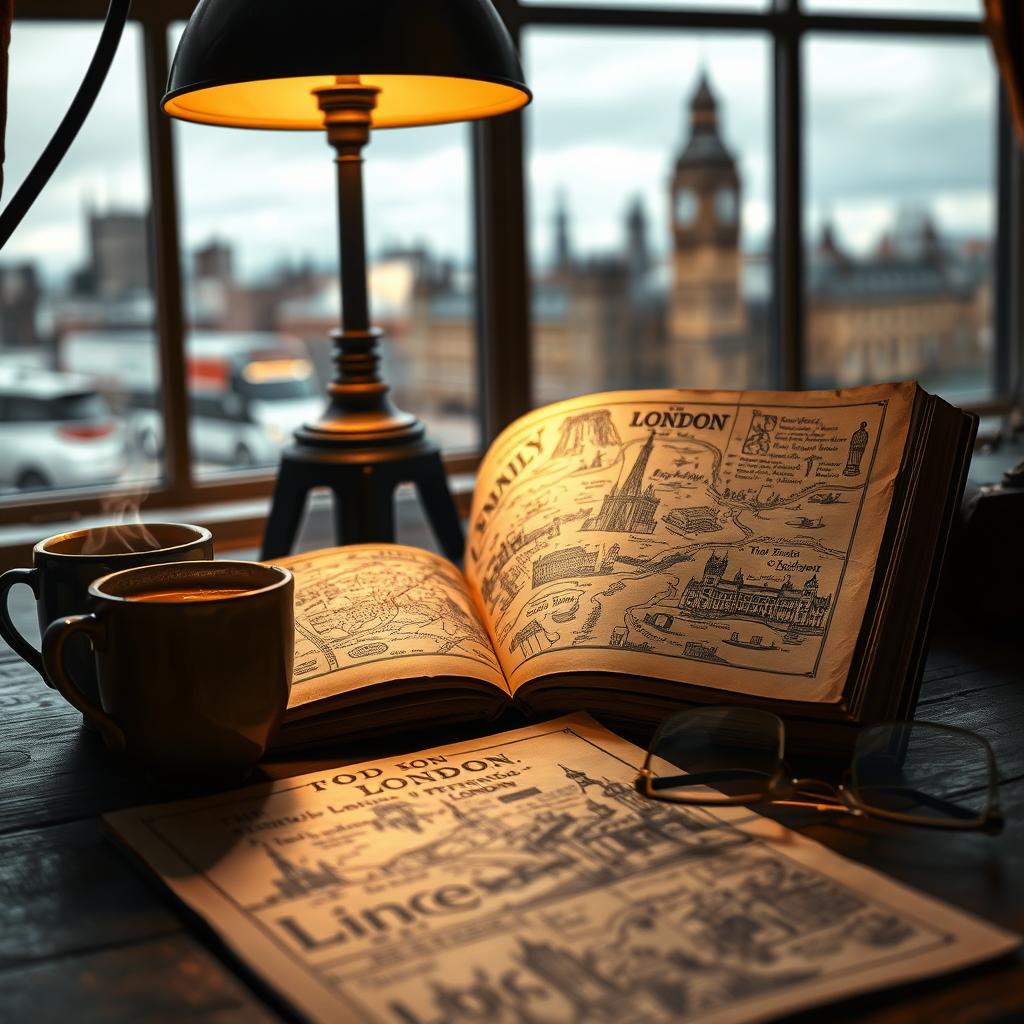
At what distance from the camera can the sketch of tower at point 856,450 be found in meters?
0.75

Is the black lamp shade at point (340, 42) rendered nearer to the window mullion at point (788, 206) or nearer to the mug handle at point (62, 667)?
the mug handle at point (62, 667)

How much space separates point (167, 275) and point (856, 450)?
49.0 inches

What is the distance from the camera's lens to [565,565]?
2.68ft

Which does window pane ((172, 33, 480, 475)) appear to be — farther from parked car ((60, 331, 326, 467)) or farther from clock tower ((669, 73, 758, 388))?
clock tower ((669, 73, 758, 388))

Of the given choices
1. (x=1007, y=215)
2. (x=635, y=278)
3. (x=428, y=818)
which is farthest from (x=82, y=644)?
(x=1007, y=215)

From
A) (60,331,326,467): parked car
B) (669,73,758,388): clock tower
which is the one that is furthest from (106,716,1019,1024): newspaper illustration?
(669,73,758,388): clock tower

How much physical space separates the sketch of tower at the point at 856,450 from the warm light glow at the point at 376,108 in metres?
0.47

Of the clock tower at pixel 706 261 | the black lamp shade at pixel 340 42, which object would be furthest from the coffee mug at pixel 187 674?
the clock tower at pixel 706 261

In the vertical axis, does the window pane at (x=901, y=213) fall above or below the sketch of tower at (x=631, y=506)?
above

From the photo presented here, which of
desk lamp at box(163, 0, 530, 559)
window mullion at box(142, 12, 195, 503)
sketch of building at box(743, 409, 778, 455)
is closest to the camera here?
sketch of building at box(743, 409, 778, 455)

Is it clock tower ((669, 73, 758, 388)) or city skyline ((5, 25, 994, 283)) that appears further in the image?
clock tower ((669, 73, 758, 388))

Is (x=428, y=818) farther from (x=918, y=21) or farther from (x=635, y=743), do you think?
(x=918, y=21)

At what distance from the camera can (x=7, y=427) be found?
5.73 feet

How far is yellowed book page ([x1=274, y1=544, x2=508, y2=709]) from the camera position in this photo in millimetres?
727
